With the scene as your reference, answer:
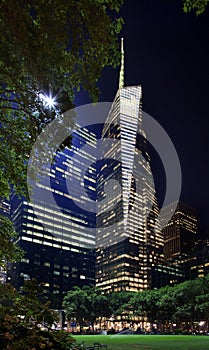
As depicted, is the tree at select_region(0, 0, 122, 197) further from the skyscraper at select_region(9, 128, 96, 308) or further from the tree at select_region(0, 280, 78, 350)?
the skyscraper at select_region(9, 128, 96, 308)

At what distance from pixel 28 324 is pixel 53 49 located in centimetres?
470

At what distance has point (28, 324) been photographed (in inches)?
234

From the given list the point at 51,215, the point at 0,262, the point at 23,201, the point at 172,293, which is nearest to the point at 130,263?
the point at 51,215

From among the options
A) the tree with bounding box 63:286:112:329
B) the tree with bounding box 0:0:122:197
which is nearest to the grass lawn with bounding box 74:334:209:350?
the tree with bounding box 0:0:122:197

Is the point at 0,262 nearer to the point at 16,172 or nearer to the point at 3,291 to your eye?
the point at 16,172

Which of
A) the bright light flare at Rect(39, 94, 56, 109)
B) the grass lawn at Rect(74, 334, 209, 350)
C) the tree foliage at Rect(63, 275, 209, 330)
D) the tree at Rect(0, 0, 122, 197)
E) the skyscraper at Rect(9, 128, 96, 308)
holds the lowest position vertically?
the grass lawn at Rect(74, 334, 209, 350)

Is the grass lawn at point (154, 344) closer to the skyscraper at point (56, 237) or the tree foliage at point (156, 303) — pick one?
the tree foliage at point (156, 303)

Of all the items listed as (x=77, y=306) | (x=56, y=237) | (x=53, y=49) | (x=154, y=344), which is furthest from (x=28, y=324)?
(x=56, y=237)

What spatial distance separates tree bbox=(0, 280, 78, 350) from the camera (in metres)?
5.47

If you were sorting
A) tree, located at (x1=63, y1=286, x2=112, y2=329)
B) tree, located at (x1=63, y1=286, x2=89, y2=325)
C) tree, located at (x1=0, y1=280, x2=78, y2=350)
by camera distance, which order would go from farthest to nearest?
tree, located at (x1=63, y1=286, x2=112, y2=329)
tree, located at (x1=63, y1=286, x2=89, y2=325)
tree, located at (x1=0, y1=280, x2=78, y2=350)

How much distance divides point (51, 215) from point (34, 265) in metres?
23.3

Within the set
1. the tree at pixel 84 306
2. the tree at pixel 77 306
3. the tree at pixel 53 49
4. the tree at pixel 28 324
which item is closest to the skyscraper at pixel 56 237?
the tree at pixel 84 306

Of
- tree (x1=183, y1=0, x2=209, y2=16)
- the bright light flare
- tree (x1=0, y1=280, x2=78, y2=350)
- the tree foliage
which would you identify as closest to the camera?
tree (x1=0, y1=280, x2=78, y2=350)

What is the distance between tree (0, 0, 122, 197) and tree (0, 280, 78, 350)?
350 centimetres
